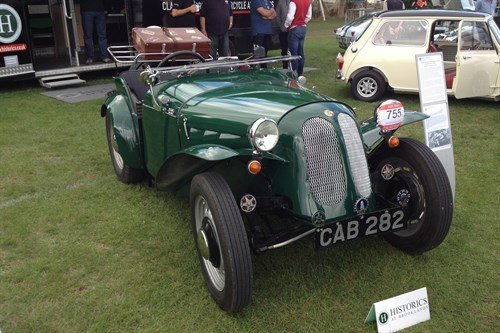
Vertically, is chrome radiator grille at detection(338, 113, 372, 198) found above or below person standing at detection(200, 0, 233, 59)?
below

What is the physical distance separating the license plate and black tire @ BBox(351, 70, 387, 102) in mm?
5386

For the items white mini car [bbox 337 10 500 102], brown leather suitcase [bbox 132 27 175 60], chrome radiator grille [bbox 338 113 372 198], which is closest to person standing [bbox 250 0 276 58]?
white mini car [bbox 337 10 500 102]

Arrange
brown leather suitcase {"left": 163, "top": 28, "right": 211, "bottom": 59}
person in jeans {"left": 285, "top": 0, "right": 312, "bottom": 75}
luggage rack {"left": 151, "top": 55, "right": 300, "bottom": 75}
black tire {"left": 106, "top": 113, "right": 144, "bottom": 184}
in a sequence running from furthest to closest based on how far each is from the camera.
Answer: person in jeans {"left": 285, "top": 0, "right": 312, "bottom": 75} → brown leather suitcase {"left": 163, "top": 28, "right": 211, "bottom": 59} → black tire {"left": 106, "top": 113, "right": 144, "bottom": 184} → luggage rack {"left": 151, "top": 55, "right": 300, "bottom": 75}

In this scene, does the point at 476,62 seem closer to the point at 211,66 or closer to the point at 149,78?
the point at 211,66

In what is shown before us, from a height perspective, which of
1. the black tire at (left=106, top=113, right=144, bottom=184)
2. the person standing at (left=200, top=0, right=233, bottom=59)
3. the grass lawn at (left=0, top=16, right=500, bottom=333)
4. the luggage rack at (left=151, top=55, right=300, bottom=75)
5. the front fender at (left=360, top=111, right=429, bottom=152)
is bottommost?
the grass lawn at (left=0, top=16, right=500, bottom=333)

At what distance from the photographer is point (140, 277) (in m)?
3.11

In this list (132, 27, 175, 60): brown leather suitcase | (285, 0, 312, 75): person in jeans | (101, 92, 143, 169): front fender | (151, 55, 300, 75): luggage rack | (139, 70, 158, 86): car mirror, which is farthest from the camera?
(285, 0, 312, 75): person in jeans

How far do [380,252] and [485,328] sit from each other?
88cm

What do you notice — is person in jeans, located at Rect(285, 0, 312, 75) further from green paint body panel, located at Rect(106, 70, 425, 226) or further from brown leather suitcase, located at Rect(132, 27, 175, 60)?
green paint body panel, located at Rect(106, 70, 425, 226)

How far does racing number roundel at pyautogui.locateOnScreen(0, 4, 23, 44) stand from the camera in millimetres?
7645

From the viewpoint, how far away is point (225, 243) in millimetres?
2490

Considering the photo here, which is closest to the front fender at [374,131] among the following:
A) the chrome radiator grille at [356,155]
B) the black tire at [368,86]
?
the chrome radiator grille at [356,155]

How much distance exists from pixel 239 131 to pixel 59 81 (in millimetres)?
6909

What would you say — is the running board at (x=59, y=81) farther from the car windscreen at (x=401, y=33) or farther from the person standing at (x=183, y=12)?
the car windscreen at (x=401, y=33)
